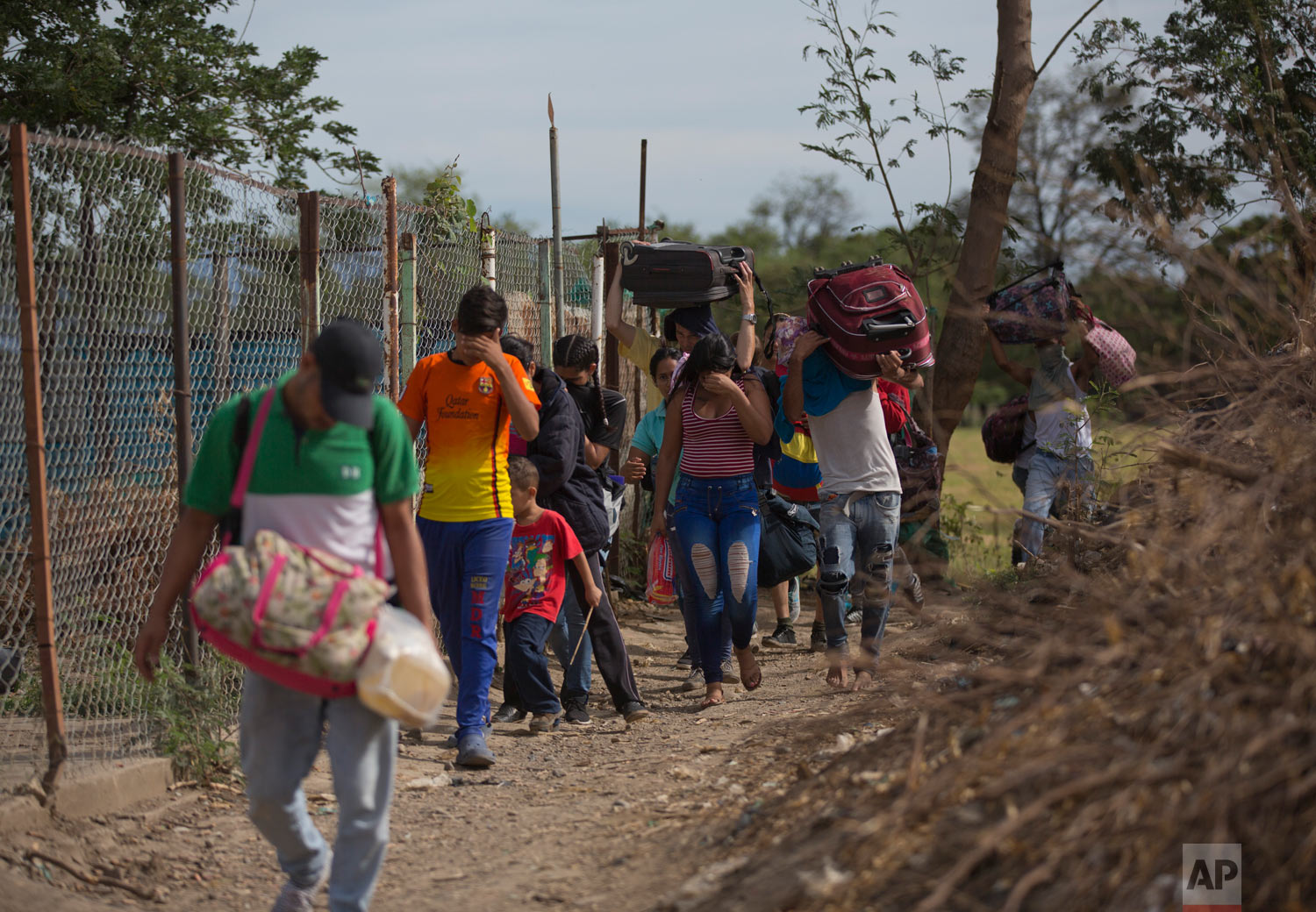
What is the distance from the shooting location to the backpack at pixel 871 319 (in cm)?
598

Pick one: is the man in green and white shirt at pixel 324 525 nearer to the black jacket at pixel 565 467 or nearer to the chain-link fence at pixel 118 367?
the chain-link fence at pixel 118 367

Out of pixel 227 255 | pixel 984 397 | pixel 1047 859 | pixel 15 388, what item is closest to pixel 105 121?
pixel 227 255

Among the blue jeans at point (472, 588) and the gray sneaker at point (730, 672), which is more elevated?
the blue jeans at point (472, 588)

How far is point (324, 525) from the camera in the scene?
3150 mm

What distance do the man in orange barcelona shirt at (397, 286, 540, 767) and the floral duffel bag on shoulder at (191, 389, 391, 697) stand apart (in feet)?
7.58

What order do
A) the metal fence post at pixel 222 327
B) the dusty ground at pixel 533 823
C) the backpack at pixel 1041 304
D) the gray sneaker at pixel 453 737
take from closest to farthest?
the dusty ground at pixel 533 823
the metal fence post at pixel 222 327
the gray sneaker at pixel 453 737
the backpack at pixel 1041 304

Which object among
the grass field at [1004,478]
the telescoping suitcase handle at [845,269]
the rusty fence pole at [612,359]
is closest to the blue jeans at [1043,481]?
the grass field at [1004,478]

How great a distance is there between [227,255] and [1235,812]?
4789 millimetres

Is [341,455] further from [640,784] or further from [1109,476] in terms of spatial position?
[1109,476]

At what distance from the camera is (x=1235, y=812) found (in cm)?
281

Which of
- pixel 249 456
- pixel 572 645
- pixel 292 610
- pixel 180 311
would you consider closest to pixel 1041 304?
pixel 572 645

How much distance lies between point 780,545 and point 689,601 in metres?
0.86

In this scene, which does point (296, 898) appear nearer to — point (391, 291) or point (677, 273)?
point (391, 291)

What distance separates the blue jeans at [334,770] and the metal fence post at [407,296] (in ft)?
12.3
